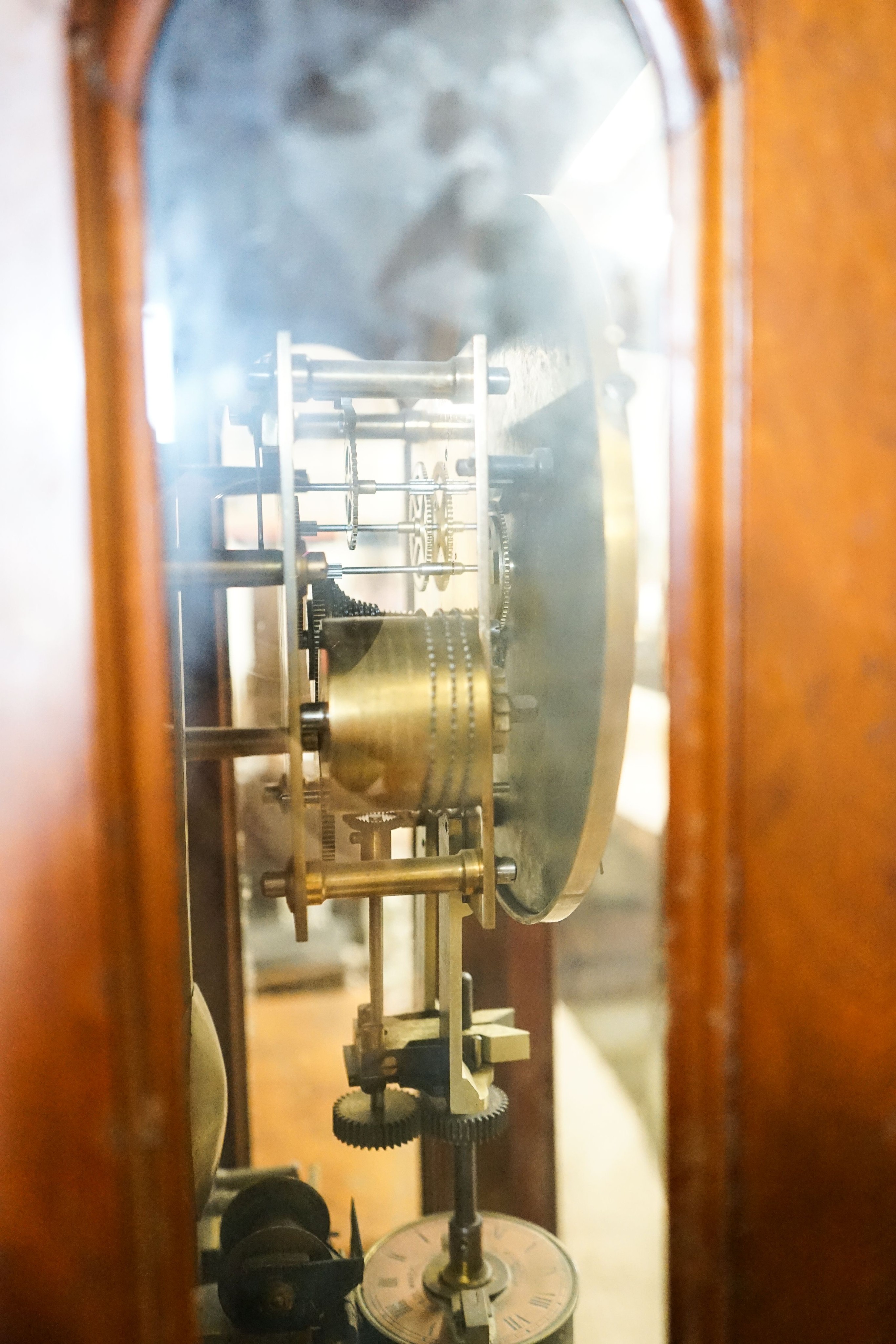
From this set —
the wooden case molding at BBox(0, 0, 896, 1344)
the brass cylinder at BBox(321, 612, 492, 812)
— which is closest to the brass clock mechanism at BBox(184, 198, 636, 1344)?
the brass cylinder at BBox(321, 612, 492, 812)

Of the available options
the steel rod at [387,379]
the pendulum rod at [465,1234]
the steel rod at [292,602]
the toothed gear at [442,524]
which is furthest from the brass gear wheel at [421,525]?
the pendulum rod at [465,1234]

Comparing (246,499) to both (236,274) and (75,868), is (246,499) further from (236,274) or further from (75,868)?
(75,868)

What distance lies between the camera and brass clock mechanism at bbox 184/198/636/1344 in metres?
0.80

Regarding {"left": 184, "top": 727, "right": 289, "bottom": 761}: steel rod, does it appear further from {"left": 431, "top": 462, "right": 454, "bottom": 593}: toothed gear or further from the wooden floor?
the wooden floor

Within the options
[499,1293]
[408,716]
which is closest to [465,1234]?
[499,1293]

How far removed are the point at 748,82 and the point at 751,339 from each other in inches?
6.3

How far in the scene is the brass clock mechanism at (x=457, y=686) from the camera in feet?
2.63

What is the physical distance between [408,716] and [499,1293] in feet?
2.66

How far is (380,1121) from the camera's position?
1070mm

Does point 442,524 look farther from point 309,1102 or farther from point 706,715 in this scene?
point 309,1102

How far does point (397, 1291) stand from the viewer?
46.4 inches

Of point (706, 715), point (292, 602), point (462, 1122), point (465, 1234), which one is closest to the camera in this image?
point (706, 715)

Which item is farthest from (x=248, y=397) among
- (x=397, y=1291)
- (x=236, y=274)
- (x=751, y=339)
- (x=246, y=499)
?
(x=397, y=1291)

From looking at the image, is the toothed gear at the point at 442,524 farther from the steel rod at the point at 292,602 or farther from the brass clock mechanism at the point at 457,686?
the steel rod at the point at 292,602
